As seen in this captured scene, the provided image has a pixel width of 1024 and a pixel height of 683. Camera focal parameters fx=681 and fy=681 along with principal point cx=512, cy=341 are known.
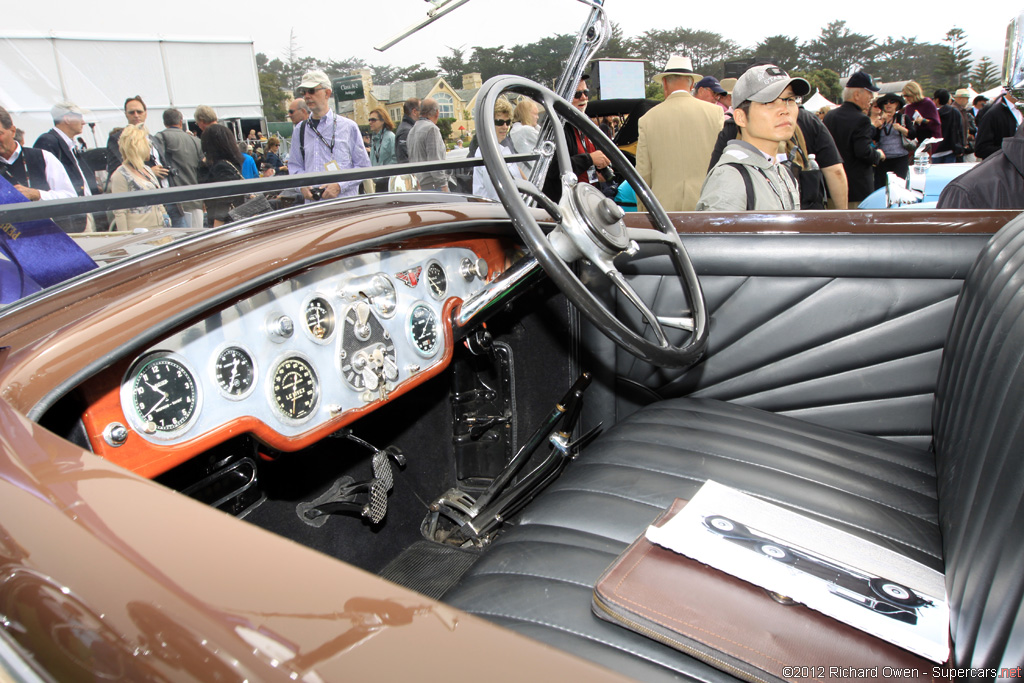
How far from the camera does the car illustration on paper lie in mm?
912

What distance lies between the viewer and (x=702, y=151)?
375cm

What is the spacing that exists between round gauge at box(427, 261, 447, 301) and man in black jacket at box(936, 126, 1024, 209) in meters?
1.90

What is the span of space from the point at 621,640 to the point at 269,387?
2.38 feet

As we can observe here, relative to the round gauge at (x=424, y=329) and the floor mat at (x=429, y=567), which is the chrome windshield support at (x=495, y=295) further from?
the floor mat at (x=429, y=567)

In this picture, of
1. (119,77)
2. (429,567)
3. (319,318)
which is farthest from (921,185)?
(119,77)

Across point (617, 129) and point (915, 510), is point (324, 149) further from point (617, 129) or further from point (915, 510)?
point (617, 129)

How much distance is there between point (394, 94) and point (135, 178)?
760mm

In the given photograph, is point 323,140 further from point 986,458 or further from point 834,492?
point 986,458

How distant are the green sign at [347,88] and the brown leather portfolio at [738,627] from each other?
1455mm

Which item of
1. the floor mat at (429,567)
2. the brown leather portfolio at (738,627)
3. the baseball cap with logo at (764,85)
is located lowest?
the floor mat at (429,567)

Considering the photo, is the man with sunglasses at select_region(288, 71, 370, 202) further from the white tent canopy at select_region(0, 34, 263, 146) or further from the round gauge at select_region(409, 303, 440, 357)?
the round gauge at select_region(409, 303, 440, 357)

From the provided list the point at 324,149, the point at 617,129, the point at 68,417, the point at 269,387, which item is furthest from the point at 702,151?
the point at 68,417

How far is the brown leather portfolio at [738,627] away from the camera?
2.72 feet

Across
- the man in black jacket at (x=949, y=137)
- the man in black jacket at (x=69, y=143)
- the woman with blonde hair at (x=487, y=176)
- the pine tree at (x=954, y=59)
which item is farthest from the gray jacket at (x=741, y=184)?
the pine tree at (x=954, y=59)
